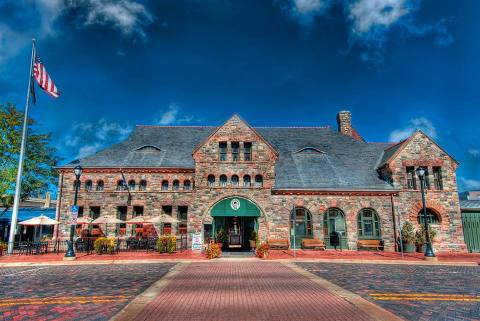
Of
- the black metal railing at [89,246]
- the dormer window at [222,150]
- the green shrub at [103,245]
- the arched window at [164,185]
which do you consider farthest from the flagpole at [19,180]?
the dormer window at [222,150]

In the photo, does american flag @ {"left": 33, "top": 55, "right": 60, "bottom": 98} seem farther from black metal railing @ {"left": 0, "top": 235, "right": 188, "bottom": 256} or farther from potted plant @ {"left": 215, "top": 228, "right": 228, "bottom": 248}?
potted plant @ {"left": 215, "top": 228, "right": 228, "bottom": 248}

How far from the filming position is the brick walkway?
6.88m

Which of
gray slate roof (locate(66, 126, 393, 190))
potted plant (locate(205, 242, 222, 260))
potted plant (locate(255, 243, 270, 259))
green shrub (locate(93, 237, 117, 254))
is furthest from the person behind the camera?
gray slate roof (locate(66, 126, 393, 190))

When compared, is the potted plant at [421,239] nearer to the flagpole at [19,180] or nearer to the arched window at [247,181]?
the arched window at [247,181]

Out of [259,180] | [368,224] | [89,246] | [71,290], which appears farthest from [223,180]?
[71,290]

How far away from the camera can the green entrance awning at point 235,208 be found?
23406mm

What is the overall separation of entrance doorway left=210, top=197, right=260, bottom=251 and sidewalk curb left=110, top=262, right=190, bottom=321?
1167 centimetres

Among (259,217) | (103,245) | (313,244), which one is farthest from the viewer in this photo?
(259,217)

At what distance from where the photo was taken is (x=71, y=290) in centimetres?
973

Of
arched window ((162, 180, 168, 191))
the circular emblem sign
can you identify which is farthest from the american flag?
the circular emblem sign

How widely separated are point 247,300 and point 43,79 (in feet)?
73.5

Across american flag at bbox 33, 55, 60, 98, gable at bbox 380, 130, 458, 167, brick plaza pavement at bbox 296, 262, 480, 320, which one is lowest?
brick plaza pavement at bbox 296, 262, 480, 320

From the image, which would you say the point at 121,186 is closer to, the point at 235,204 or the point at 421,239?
the point at 235,204

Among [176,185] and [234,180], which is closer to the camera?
[234,180]
